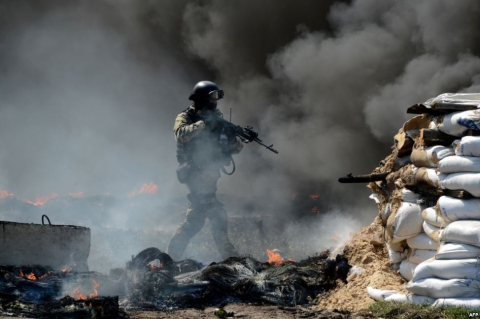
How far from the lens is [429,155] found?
4.26 metres

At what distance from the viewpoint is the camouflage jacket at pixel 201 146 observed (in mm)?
7469

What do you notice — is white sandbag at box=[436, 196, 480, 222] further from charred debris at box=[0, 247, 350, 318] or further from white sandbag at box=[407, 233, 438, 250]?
charred debris at box=[0, 247, 350, 318]

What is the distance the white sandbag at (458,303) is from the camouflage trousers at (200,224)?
12.8 ft

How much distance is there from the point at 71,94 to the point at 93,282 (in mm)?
11431

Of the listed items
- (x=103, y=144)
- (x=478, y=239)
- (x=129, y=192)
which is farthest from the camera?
(x=103, y=144)

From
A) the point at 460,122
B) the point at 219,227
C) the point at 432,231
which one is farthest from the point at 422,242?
the point at 219,227


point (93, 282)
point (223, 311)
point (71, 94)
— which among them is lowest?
point (223, 311)

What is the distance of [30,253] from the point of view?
5801mm

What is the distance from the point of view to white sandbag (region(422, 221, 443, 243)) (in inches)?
157

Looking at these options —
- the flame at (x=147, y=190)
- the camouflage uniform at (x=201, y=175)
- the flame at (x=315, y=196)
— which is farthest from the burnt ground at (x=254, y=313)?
the flame at (x=147, y=190)

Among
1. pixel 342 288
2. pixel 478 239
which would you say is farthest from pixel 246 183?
pixel 478 239

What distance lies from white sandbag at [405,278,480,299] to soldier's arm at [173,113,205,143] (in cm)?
405

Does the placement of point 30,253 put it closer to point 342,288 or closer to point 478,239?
point 342,288

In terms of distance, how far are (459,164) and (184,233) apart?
A: 173 inches
